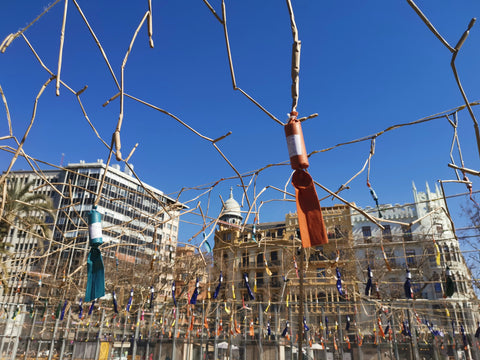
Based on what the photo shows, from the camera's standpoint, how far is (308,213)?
3.35 feet

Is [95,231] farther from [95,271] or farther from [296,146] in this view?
[296,146]

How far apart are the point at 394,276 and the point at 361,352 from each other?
2062 centimetres

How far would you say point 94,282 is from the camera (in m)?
1.41

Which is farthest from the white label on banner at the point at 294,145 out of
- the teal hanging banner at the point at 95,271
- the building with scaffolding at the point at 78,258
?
the teal hanging banner at the point at 95,271

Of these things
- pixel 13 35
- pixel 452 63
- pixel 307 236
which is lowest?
pixel 307 236

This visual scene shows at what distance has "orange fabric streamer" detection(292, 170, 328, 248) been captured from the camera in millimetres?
991

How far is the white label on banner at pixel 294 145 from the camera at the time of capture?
111cm

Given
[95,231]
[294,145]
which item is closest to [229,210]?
[95,231]

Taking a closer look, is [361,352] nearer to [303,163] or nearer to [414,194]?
[303,163]

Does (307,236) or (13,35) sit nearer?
(307,236)

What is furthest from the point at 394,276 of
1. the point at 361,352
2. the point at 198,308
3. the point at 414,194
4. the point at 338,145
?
the point at 338,145

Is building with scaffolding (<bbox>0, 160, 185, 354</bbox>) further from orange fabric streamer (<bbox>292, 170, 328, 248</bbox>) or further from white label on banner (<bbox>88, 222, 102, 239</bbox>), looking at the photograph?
orange fabric streamer (<bbox>292, 170, 328, 248</bbox>)

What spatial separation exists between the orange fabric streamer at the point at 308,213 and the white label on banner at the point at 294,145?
2.7 inches

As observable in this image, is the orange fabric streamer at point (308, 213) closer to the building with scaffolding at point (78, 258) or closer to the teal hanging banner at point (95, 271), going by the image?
the building with scaffolding at point (78, 258)
